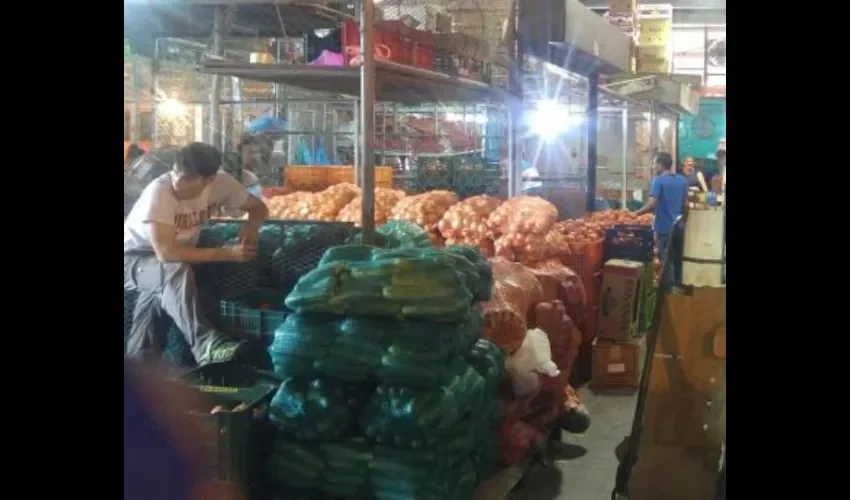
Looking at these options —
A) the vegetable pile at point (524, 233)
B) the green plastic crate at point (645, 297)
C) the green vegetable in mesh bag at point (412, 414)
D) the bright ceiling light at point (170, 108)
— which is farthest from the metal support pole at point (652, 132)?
the green vegetable in mesh bag at point (412, 414)

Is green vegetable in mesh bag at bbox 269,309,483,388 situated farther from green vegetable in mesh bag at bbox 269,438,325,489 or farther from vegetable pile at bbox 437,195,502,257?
vegetable pile at bbox 437,195,502,257

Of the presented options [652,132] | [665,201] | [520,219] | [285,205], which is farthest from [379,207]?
[652,132]

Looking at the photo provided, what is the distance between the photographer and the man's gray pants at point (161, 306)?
4.48 meters

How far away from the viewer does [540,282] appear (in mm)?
6469

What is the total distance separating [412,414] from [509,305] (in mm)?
1576

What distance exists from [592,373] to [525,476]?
2.27 m

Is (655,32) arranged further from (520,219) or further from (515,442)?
(515,442)

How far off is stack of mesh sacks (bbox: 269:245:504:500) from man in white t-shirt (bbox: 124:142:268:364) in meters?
0.56

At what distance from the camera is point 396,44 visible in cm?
477

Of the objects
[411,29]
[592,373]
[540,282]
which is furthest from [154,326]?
[592,373]

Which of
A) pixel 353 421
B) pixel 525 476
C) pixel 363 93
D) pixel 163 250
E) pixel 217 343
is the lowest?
pixel 525 476

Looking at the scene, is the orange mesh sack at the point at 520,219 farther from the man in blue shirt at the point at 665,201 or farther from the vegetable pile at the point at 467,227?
the man in blue shirt at the point at 665,201

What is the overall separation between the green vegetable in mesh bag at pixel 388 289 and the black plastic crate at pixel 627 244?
4.28m
